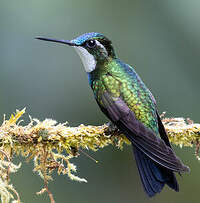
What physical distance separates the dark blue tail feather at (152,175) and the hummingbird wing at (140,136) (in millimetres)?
150

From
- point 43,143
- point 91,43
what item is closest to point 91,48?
point 91,43

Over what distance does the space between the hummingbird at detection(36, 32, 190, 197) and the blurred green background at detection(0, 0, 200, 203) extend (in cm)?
188

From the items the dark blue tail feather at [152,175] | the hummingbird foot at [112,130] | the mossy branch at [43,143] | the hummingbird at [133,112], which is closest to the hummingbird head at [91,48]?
the hummingbird at [133,112]

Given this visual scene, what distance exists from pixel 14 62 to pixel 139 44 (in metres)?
2.00

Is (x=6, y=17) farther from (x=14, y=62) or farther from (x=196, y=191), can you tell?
(x=196, y=191)

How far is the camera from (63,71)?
6.19m

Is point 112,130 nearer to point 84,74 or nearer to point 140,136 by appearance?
point 140,136

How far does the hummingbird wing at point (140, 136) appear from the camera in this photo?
3.23m

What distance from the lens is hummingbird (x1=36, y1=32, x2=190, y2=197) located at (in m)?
3.33

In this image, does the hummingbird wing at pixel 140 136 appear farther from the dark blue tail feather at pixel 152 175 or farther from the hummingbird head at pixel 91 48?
the hummingbird head at pixel 91 48

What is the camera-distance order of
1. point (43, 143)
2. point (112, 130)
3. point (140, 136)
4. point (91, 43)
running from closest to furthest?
point (43, 143), point (140, 136), point (112, 130), point (91, 43)

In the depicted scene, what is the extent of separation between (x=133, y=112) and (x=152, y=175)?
0.58 metres

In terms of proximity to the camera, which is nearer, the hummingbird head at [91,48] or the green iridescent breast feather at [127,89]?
the green iridescent breast feather at [127,89]

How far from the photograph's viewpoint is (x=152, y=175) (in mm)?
3406
